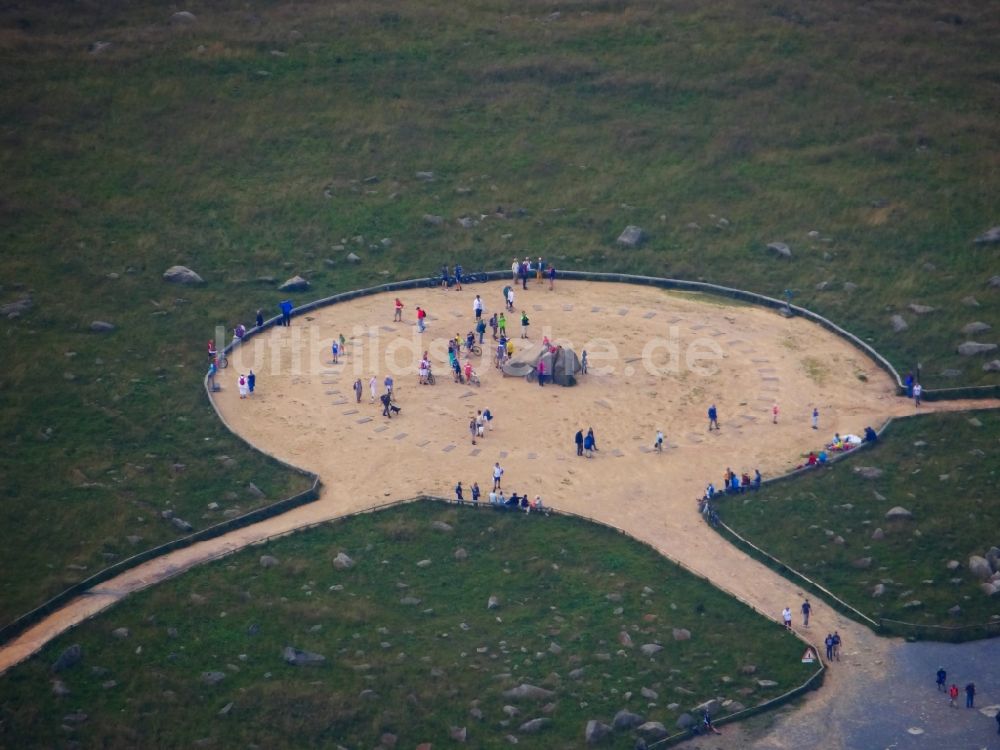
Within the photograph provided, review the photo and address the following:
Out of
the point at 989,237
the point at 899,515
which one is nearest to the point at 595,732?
the point at 899,515

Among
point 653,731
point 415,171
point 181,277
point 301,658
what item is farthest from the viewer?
point 415,171

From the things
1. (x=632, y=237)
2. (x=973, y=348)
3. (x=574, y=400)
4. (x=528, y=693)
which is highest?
(x=632, y=237)

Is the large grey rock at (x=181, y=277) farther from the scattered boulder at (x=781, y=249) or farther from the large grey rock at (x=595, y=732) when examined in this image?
the large grey rock at (x=595, y=732)

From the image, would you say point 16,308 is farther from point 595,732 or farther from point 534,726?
point 595,732

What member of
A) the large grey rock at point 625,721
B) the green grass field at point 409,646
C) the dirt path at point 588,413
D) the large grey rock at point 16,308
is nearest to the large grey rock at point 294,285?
the dirt path at point 588,413

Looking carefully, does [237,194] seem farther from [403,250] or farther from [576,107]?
[576,107]

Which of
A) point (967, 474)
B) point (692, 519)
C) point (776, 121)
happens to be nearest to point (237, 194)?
point (776, 121)
